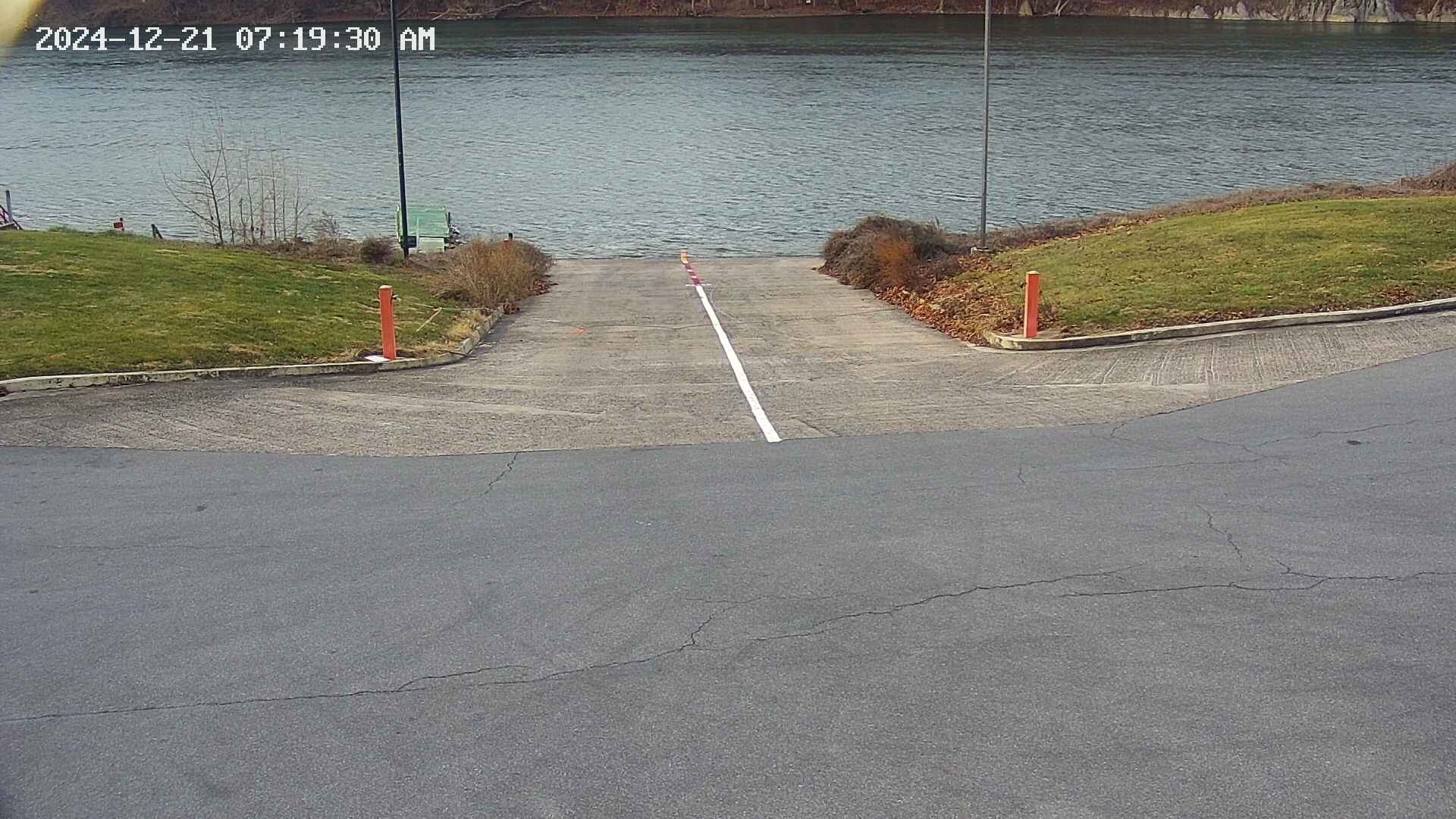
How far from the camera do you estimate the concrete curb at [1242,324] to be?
1848 centimetres

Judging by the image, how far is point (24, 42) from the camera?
460ft

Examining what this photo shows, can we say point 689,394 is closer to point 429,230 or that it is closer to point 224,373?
point 224,373

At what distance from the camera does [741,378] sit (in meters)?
17.8

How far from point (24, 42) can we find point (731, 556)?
505 ft

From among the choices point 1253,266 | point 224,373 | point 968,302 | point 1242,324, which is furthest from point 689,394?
point 1253,266

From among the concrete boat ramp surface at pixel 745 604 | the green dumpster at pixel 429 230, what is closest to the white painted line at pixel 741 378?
the concrete boat ramp surface at pixel 745 604

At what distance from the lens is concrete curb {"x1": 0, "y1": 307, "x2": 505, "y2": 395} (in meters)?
15.7

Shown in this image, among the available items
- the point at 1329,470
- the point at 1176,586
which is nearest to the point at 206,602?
the point at 1176,586

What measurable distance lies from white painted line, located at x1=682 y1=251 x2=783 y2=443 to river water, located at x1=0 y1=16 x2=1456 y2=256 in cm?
1806

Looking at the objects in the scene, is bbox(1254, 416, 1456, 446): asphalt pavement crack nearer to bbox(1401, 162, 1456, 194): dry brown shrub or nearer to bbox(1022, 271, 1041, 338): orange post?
bbox(1022, 271, 1041, 338): orange post

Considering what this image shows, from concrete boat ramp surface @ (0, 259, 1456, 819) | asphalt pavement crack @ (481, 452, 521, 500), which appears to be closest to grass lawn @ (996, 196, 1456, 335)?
concrete boat ramp surface @ (0, 259, 1456, 819)

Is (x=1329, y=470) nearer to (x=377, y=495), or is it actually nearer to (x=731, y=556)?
(x=731, y=556)

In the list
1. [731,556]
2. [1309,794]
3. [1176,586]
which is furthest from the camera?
[731,556]

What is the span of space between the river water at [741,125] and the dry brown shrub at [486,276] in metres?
13.7
